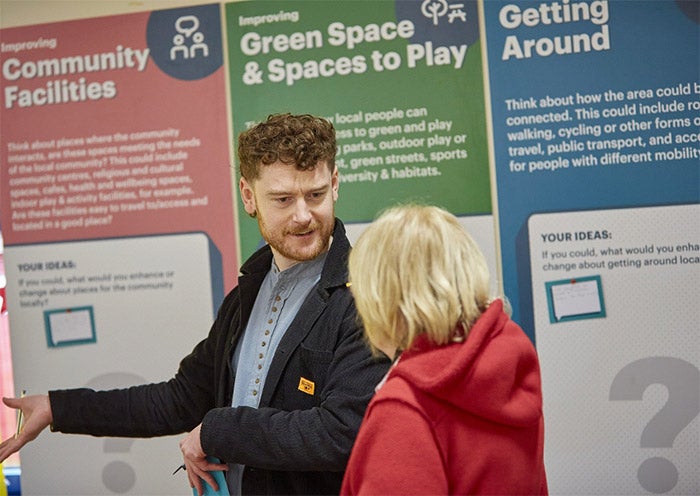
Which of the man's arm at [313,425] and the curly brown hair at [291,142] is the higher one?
the curly brown hair at [291,142]

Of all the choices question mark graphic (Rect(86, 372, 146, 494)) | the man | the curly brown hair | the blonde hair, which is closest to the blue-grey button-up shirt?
the man

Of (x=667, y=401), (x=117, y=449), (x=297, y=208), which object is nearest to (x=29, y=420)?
(x=297, y=208)

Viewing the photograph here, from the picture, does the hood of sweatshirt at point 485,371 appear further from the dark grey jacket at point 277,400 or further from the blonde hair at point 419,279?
the dark grey jacket at point 277,400

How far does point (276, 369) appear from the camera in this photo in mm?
2119

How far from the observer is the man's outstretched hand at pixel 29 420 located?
243 centimetres

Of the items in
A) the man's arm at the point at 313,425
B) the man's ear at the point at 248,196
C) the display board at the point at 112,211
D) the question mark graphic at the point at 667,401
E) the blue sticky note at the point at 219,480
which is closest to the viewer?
the man's arm at the point at 313,425

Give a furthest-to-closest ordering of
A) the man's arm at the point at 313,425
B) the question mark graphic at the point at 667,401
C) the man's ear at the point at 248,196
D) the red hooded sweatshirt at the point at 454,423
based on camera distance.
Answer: the question mark graphic at the point at 667,401
the man's ear at the point at 248,196
the man's arm at the point at 313,425
the red hooded sweatshirt at the point at 454,423

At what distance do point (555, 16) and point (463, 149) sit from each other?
0.61 meters

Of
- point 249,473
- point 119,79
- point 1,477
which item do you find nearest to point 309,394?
point 249,473

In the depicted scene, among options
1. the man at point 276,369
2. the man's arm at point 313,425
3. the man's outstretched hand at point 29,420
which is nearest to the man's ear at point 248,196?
the man at point 276,369

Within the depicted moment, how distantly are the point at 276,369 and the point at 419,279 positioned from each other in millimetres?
751

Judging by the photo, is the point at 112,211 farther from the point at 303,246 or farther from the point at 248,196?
the point at 303,246

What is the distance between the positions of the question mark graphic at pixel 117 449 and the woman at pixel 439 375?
2.38m

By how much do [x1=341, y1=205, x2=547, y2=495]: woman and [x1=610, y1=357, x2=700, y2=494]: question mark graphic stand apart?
1885mm
